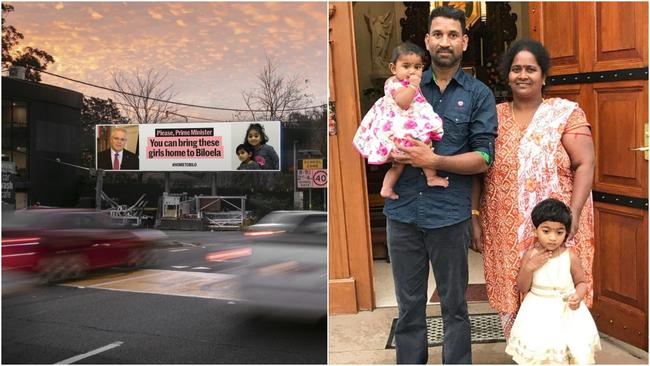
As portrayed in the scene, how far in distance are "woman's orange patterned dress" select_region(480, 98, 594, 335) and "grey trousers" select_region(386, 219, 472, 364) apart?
0.18m

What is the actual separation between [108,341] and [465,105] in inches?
89.5

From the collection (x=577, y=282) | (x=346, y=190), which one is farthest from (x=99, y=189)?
(x=577, y=282)

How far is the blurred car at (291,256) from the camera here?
2760 mm

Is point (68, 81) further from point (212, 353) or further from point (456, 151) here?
point (456, 151)

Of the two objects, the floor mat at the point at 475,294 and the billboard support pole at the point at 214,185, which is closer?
the billboard support pole at the point at 214,185

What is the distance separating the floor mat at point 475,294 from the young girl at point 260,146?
1392 mm

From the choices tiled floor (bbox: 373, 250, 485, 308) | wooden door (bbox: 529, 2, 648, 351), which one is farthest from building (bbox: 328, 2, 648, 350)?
tiled floor (bbox: 373, 250, 485, 308)

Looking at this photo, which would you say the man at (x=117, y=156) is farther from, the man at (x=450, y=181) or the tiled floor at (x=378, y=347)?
the man at (x=450, y=181)

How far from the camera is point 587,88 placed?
2.67 meters

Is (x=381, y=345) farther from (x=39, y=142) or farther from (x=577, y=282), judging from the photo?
(x=39, y=142)

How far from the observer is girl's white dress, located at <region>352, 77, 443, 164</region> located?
1.88m

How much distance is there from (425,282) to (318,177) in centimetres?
92

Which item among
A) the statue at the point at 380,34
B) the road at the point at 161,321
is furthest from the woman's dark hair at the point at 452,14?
the statue at the point at 380,34

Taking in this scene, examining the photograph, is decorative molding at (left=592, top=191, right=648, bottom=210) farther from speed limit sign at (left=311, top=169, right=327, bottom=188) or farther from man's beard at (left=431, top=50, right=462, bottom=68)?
speed limit sign at (left=311, top=169, right=327, bottom=188)
